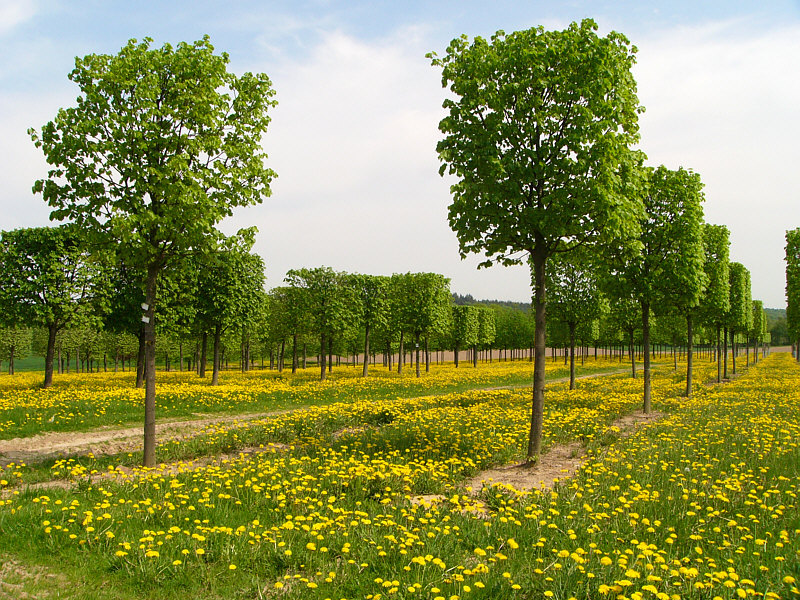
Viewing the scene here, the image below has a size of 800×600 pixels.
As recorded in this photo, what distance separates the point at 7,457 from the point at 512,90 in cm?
1493

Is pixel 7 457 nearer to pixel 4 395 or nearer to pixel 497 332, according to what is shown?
pixel 4 395

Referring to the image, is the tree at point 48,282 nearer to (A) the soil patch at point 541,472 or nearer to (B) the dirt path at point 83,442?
(B) the dirt path at point 83,442

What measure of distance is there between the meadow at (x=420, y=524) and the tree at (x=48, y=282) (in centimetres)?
1874

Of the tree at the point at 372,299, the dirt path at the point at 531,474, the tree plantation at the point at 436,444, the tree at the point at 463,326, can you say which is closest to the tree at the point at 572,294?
the tree plantation at the point at 436,444

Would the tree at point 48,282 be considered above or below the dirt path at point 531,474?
above

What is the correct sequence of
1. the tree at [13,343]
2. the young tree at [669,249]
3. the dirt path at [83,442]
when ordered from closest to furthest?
the dirt path at [83,442] → the young tree at [669,249] → the tree at [13,343]

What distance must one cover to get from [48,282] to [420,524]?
28120 millimetres

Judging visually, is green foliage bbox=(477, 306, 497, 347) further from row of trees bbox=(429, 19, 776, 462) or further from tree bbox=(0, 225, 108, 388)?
row of trees bbox=(429, 19, 776, 462)

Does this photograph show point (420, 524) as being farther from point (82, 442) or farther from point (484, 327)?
point (484, 327)

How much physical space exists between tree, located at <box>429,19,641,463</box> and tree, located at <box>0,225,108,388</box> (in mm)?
22497

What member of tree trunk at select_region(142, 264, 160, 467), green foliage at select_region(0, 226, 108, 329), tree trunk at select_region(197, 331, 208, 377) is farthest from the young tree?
tree trunk at select_region(197, 331, 208, 377)

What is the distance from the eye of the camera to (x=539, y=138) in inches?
430

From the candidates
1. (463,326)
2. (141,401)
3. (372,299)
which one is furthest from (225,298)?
(463,326)

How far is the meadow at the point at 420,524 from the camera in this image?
4914 millimetres
